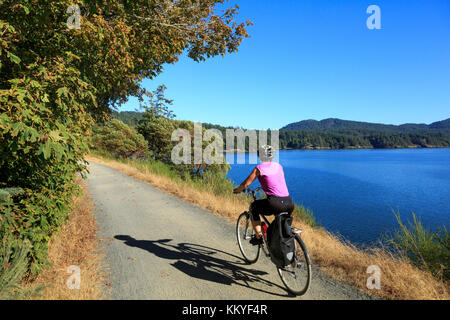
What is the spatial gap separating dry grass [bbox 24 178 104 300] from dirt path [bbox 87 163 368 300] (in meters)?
0.23

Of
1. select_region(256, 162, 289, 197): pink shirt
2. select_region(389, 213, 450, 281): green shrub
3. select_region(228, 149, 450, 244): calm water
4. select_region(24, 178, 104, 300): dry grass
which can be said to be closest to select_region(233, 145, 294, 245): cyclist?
select_region(256, 162, 289, 197): pink shirt

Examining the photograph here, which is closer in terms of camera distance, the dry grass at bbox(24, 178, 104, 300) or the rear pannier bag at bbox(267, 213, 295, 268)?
the dry grass at bbox(24, 178, 104, 300)

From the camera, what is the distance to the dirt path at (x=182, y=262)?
366 centimetres

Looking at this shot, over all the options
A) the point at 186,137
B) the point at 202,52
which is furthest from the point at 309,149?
the point at 202,52

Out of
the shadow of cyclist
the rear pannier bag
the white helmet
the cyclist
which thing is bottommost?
the shadow of cyclist

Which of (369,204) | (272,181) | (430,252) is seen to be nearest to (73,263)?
(272,181)

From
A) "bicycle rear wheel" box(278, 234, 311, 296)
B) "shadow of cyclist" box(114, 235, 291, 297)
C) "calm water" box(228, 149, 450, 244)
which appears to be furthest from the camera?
"calm water" box(228, 149, 450, 244)

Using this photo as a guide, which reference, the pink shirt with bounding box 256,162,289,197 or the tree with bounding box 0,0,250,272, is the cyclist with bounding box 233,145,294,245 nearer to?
the pink shirt with bounding box 256,162,289,197

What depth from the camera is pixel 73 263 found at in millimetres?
4492

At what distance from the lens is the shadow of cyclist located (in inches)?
161

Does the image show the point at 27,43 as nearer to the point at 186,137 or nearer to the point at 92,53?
the point at 92,53

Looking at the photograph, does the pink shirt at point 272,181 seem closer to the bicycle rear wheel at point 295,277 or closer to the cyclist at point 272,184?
the cyclist at point 272,184

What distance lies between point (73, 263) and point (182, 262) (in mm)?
2049

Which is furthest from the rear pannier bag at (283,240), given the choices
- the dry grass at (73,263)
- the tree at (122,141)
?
the tree at (122,141)
